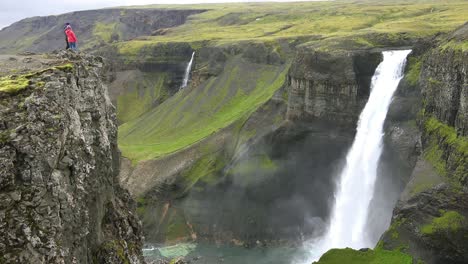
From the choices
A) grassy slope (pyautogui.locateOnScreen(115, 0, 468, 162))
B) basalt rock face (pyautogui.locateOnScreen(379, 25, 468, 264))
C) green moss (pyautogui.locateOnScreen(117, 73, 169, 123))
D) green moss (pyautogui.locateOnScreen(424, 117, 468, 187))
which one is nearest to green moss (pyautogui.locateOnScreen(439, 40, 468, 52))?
basalt rock face (pyautogui.locateOnScreen(379, 25, 468, 264))

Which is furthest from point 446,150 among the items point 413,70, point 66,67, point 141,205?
point 141,205

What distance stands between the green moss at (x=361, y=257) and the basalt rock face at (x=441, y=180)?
199 cm

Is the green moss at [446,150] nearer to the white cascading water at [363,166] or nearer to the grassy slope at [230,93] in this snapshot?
the white cascading water at [363,166]

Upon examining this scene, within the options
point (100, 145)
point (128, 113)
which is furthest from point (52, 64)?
point (128, 113)

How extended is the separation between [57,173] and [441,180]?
34.2 meters

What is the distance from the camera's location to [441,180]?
4322 cm

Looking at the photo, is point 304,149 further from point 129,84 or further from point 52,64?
point 129,84

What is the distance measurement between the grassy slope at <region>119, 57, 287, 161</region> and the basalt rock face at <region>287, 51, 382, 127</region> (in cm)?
1252

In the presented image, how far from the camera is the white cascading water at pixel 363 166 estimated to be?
2288 inches

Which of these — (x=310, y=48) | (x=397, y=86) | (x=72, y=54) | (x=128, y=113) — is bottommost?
(x=128, y=113)

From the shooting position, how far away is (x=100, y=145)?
28.8 metres

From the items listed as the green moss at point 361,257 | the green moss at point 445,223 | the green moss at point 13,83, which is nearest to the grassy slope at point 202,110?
the green moss at point 445,223

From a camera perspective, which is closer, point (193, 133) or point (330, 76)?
point (330, 76)

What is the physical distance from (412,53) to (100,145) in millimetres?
45443
